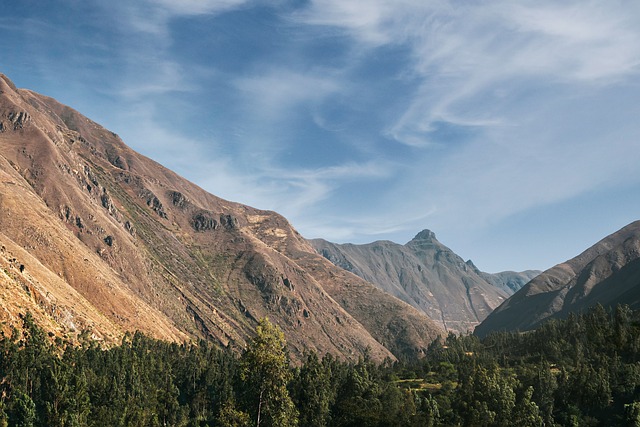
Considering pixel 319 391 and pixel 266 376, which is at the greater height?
pixel 266 376

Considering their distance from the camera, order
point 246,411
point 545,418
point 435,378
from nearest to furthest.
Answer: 1. point 246,411
2. point 545,418
3. point 435,378

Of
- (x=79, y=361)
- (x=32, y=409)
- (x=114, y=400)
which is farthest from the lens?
(x=79, y=361)

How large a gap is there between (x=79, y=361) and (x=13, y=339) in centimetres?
1997

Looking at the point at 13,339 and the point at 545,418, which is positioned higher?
the point at 13,339

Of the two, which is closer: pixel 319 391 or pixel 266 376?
pixel 266 376

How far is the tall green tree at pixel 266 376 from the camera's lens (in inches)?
1588

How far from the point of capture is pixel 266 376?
40781 millimetres

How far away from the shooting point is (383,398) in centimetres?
12481

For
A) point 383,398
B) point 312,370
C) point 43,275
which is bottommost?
point 383,398

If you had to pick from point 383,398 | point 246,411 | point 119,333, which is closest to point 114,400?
point 383,398

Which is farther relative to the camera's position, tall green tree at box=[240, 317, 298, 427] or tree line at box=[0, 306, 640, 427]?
tree line at box=[0, 306, 640, 427]

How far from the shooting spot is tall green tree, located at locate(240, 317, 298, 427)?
4034 cm

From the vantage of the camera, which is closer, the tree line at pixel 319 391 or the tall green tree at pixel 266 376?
the tall green tree at pixel 266 376

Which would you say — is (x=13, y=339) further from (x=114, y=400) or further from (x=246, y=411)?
(x=246, y=411)
